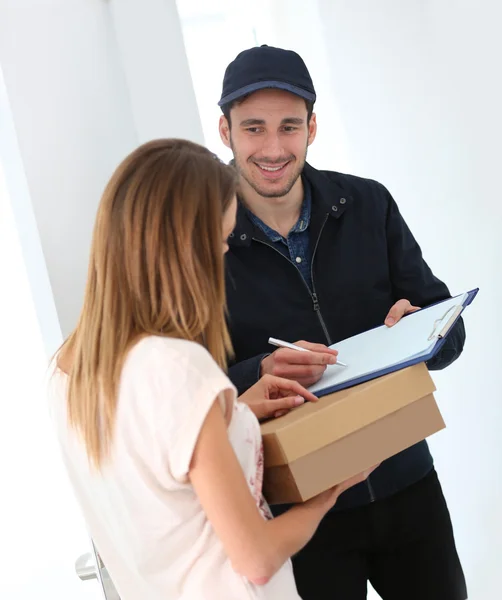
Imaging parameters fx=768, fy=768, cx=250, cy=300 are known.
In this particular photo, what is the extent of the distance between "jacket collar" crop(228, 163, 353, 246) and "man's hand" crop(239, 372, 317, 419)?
379 mm

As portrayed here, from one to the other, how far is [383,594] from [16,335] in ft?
2.68

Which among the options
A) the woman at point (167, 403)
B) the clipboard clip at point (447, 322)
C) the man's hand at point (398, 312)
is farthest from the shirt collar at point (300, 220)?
the woman at point (167, 403)

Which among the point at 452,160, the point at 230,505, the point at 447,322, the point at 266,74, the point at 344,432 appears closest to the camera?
the point at 230,505

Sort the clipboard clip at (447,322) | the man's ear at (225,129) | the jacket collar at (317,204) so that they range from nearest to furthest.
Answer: the clipboard clip at (447,322), the jacket collar at (317,204), the man's ear at (225,129)

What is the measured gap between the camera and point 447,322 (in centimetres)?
109

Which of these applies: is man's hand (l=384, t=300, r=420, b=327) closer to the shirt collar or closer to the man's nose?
the shirt collar

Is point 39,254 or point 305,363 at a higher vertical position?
point 39,254

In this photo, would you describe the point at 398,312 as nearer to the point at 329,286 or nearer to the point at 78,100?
the point at 329,286

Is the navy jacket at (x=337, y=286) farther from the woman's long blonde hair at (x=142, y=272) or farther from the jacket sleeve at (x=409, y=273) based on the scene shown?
the woman's long blonde hair at (x=142, y=272)

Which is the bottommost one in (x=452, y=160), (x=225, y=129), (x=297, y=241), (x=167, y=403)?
(x=167, y=403)

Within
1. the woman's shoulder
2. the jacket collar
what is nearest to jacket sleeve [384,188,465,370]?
the jacket collar

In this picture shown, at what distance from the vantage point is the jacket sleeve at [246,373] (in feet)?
4.19

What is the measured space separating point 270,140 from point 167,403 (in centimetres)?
78

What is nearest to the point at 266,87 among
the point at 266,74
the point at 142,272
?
the point at 266,74
